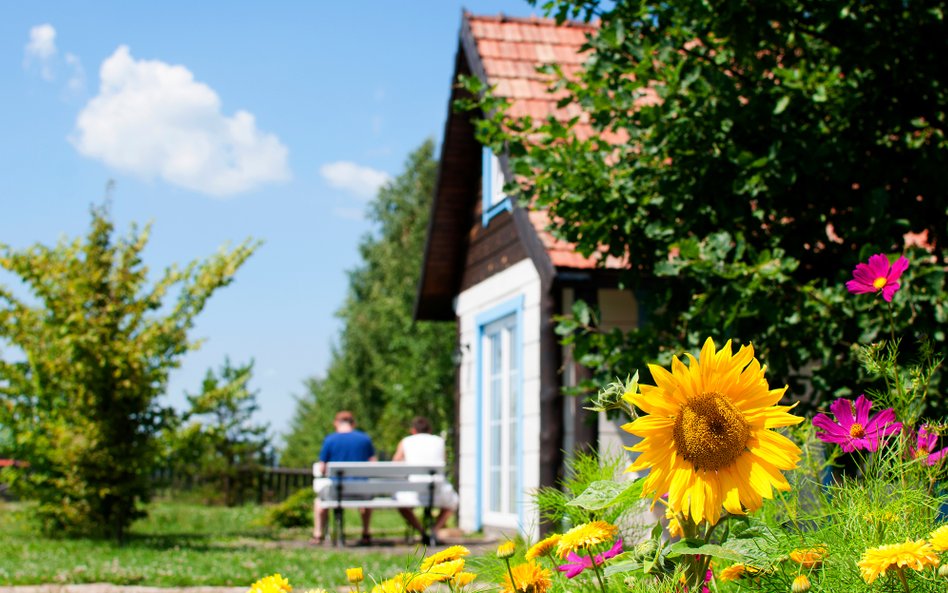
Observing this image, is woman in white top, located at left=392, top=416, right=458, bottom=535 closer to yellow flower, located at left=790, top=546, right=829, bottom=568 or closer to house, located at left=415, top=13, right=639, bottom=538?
house, located at left=415, top=13, right=639, bottom=538

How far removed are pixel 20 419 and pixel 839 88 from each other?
30.0 ft

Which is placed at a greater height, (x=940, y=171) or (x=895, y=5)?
(x=895, y=5)

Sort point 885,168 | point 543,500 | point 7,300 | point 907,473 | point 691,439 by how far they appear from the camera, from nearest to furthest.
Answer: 1. point 691,439
2. point 907,473
3. point 543,500
4. point 885,168
5. point 7,300

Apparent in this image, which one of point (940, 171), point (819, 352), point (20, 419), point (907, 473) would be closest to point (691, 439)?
point (907, 473)

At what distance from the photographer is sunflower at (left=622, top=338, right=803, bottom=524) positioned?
1.66 m

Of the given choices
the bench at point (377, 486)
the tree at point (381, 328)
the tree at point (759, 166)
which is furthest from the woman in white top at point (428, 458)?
the tree at point (381, 328)

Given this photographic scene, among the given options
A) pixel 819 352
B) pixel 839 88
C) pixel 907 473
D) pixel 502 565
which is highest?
pixel 839 88

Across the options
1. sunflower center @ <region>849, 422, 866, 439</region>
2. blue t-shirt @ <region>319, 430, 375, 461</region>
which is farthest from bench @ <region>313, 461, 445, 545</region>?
sunflower center @ <region>849, 422, 866, 439</region>

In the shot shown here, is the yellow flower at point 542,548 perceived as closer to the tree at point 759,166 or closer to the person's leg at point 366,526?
the tree at point 759,166

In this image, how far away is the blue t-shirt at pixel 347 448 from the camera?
12297mm

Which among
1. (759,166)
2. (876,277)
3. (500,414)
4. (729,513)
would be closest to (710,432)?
(729,513)

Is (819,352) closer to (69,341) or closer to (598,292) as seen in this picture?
(598,292)

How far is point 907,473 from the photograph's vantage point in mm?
2131

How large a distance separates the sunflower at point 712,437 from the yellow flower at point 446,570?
356 mm
